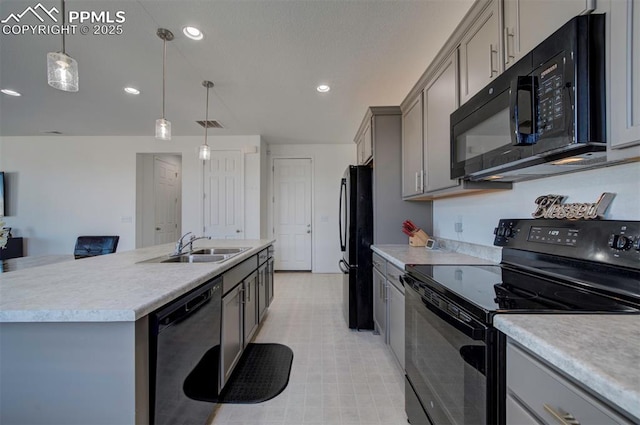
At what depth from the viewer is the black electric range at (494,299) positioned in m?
0.82

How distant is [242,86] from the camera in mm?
3008

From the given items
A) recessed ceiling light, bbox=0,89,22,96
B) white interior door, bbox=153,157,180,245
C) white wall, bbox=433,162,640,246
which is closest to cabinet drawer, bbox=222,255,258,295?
white wall, bbox=433,162,640,246

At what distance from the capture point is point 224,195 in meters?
4.96

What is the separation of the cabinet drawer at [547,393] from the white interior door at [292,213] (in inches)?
191

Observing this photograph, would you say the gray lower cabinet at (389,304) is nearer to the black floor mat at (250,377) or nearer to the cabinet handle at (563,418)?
the black floor mat at (250,377)

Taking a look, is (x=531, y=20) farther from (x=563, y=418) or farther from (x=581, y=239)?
(x=563, y=418)

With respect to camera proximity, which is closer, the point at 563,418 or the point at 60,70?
the point at 563,418

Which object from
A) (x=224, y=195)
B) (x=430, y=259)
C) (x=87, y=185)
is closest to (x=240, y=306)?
(x=430, y=259)

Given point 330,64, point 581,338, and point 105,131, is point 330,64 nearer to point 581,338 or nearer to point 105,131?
point 581,338

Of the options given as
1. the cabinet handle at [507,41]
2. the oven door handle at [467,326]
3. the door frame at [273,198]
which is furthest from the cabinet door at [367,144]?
the door frame at [273,198]

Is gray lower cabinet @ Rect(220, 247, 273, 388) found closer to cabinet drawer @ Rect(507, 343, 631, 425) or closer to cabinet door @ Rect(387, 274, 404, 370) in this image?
cabinet door @ Rect(387, 274, 404, 370)

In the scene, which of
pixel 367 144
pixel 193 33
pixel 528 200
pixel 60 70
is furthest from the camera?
pixel 367 144

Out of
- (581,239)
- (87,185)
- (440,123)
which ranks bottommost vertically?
(581,239)

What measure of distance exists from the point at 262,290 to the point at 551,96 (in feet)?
8.76
